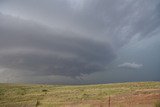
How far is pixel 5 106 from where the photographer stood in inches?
2073

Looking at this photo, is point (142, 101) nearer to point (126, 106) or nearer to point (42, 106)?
point (126, 106)

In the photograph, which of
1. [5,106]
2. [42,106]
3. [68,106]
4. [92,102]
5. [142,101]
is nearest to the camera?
[142,101]

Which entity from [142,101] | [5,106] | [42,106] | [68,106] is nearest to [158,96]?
[142,101]

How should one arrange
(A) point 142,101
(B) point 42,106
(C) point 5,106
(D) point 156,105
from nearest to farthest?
(D) point 156,105, (A) point 142,101, (B) point 42,106, (C) point 5,106

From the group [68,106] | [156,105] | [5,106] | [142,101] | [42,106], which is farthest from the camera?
[5,106]

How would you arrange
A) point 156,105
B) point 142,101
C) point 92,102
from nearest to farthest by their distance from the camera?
point 156,105 < point 142,101 < point 92,102

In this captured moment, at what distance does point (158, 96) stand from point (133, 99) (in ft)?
8.04

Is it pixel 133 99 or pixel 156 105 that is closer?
pixel 156 105

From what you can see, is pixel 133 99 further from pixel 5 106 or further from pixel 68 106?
pixel 5 106

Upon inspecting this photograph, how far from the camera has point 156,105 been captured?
24.6m

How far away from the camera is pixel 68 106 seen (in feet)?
99.7

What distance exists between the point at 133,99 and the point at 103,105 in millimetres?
2975

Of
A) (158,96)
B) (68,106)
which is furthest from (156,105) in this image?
(68,106)

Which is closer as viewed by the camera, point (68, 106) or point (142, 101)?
point (142, 101)
